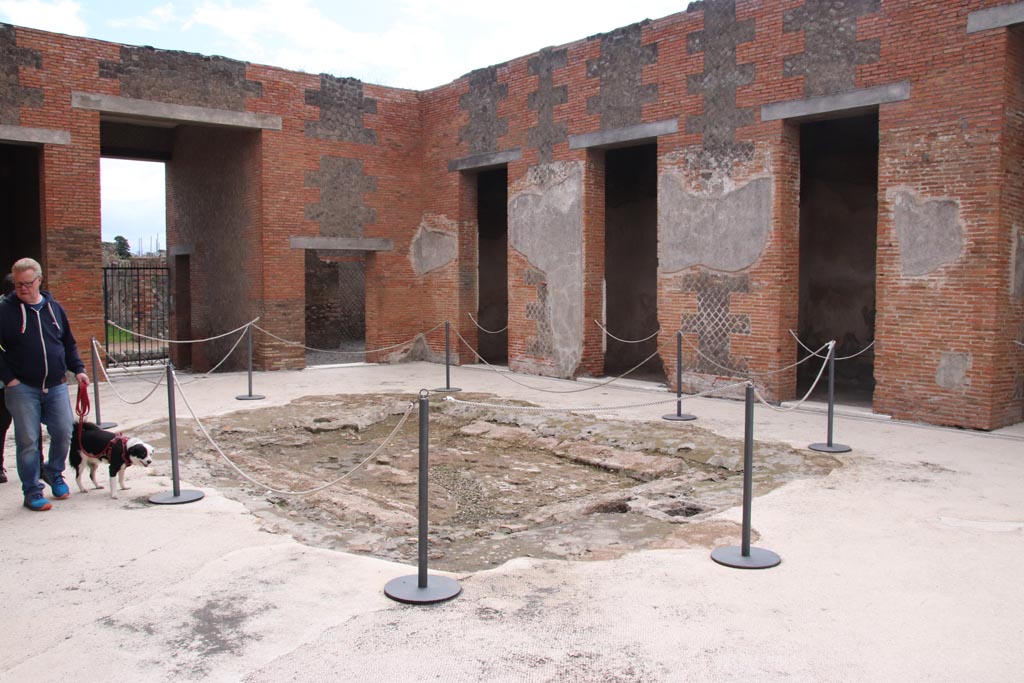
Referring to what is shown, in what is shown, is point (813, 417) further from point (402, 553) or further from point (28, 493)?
point (28, 493)

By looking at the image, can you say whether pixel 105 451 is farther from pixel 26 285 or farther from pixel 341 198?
pixel 341 198

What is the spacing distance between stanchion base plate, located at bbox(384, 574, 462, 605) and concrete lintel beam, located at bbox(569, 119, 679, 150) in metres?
8.08

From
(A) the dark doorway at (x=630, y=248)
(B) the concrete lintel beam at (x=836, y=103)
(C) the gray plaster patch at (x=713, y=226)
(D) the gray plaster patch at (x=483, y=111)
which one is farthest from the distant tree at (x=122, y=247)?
(B) the concrete lintel beam at (x=836, y=103)

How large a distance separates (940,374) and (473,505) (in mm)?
5229

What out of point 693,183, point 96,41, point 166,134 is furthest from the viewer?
point 166,134

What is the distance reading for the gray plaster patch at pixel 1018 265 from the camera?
8320mm

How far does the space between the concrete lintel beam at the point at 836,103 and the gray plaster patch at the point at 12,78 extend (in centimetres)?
966

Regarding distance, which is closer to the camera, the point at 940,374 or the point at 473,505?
the point at 473,505

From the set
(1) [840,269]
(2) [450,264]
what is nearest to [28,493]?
(2) [450,264]

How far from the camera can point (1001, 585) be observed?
4156 mm

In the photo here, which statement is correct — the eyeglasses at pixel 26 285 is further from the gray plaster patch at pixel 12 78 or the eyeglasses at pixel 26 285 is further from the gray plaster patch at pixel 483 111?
the gray plaster patch at pixel 483 111

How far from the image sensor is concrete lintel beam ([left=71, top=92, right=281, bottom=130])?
459 inches

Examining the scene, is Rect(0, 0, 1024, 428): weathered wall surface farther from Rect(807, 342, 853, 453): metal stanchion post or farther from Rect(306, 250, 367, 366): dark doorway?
Rect(306, 250, 367, 366): dark doorway

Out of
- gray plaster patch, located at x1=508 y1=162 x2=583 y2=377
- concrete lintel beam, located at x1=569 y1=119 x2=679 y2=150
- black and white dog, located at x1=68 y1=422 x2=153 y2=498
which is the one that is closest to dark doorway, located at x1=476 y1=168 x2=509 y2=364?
gray plaster patch, located at x1=508 y1=162 x2=583 y2=377
